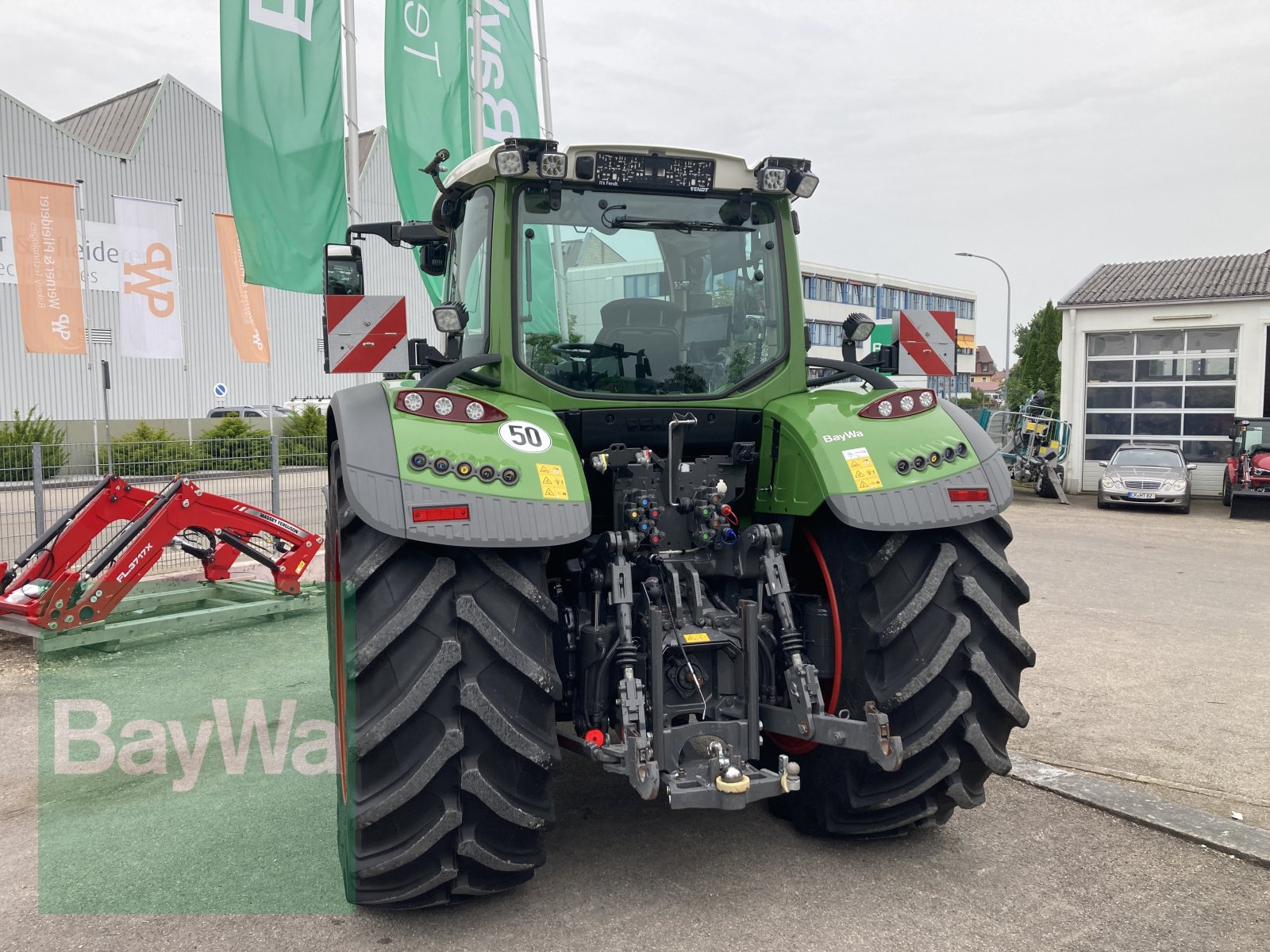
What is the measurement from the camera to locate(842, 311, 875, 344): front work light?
14.4 feet

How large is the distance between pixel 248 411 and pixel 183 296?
3.99 meters

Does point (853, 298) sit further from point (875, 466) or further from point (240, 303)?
point (875, 466)

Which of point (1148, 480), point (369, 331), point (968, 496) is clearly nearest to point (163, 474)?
point (369, 331)

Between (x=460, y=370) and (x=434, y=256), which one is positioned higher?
(x=434, y=256)

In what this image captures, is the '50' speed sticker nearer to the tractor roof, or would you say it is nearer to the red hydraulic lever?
the tractor roof

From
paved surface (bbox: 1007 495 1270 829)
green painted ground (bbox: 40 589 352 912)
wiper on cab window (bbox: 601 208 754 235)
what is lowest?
paved surface (bbox: 1007 495 1270 829)

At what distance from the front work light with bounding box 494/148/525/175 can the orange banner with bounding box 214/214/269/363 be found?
21340 mm

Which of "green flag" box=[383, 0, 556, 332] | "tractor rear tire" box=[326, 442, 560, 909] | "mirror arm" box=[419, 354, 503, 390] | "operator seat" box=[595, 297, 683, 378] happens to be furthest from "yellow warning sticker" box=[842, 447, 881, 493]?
"green flag" box=[383, 0, 556, 332]

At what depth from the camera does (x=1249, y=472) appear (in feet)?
62.1

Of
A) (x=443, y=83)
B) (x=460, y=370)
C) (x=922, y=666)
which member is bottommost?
(x=922, y=666)

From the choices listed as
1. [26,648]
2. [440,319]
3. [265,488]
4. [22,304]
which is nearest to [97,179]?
[22,304]

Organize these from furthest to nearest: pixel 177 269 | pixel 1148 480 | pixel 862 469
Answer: pixel 177 269
pixel 1148 480
pixel 862 469

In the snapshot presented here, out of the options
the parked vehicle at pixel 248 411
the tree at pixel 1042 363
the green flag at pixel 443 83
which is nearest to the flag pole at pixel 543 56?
the green flag at pixel 443 83

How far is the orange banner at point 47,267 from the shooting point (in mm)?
20484
